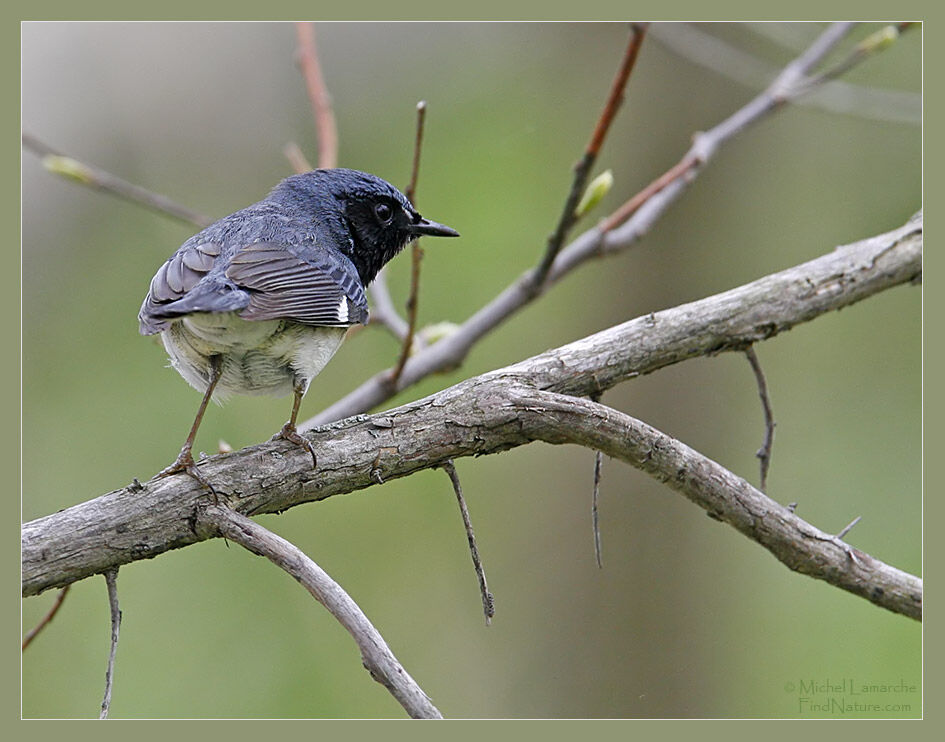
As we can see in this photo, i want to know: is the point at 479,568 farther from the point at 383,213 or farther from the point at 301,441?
the point at 383,213

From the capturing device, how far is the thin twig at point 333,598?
1.91 m

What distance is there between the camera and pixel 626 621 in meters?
5.43

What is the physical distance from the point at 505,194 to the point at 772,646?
361 centimetres

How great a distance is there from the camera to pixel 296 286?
3006 millimetres

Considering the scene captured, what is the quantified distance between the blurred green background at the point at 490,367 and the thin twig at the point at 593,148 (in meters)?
2.28

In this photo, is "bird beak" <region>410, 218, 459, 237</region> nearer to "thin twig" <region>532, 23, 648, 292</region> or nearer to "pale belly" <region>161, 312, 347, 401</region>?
"thin twig" <region>532, 23, 648, 292</region>

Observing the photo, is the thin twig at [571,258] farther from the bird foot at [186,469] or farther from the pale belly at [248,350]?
the bird foot at [186,469]

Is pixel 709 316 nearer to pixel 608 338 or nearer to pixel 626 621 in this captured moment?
pixel 608 338

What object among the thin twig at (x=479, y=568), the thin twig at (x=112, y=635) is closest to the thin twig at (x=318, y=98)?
the thin twig at (x=479, y=568)

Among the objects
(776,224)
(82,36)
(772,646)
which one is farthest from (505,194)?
(772,646)

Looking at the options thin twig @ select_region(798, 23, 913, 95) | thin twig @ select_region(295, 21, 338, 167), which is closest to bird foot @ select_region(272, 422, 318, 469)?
thin twig @ select_region(295, 21, 338, 167)

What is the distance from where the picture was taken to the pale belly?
280 cm

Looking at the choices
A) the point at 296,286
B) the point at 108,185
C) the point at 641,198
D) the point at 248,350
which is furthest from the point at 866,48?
the point at 108,185

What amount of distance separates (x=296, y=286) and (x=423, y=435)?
2.43ft
